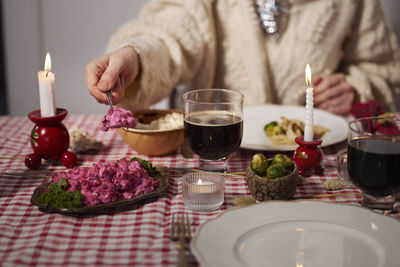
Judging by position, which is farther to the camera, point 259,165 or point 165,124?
point 165,124

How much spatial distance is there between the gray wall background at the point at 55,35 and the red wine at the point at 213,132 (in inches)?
80.6

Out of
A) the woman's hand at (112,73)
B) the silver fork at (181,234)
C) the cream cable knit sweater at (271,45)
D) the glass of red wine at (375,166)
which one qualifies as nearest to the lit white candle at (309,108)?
the glass of red wine at (375,166)

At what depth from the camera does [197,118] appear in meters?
1.00

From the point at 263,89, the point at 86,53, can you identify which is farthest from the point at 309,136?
the point at 86,53

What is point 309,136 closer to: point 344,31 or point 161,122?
point 161,122

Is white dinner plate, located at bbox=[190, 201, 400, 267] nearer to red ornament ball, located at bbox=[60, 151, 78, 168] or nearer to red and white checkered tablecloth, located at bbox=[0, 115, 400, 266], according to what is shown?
red and white checkered tablecloth, located at bbox=[0, 115, 400, 266]

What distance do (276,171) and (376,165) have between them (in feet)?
0.62

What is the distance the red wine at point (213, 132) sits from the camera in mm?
974

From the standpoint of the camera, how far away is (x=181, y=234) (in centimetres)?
73

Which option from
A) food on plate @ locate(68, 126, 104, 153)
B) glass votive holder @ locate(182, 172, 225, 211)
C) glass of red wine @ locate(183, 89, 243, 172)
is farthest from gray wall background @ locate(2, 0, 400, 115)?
glass votive holder @ locate(182, 172, 225, 211)

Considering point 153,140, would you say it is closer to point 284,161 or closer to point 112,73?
point 112,73

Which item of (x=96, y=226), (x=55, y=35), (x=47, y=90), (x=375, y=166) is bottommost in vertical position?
(x=96, y=226)

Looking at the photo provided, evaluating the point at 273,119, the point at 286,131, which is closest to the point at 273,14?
the point at 273,119

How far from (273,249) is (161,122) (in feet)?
1.88
